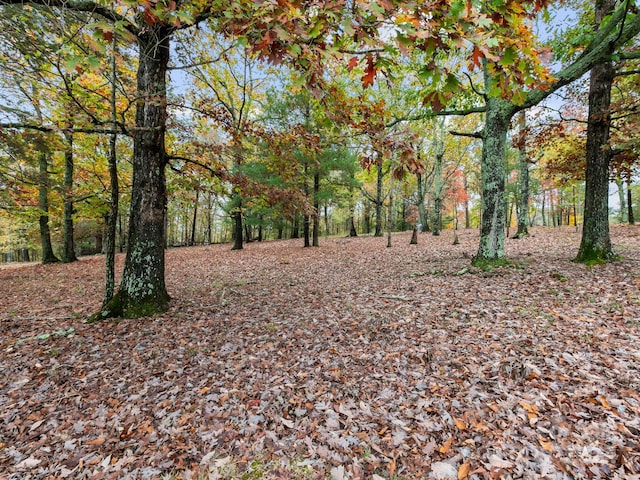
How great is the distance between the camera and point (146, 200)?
202 inches

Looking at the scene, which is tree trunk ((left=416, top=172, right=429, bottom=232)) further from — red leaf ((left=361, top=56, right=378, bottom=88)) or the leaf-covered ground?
red leaf ((left=361, top=56, right=378, bottom=88))

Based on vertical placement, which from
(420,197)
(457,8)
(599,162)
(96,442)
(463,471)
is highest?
(420,197)

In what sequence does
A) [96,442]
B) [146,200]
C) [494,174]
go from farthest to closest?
[494,174]
[146,200]
[96,442]

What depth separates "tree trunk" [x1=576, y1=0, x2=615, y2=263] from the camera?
612 centimetres

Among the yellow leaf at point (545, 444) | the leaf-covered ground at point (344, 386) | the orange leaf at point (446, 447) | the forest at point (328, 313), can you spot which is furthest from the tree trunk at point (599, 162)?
the orange leaf at point (446, 447)

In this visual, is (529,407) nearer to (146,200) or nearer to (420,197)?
(146,200)

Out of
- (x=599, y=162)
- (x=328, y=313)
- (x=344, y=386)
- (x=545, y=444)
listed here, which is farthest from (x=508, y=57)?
(x=599, y=162)

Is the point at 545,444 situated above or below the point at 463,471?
Answer: above

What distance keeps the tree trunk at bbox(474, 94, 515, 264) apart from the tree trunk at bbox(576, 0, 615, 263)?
1717 mm

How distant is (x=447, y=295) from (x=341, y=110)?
4240mm

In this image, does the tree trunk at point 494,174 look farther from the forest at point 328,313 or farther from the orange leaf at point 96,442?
the orange leaf at point 96,442

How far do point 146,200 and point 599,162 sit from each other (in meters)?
9.76

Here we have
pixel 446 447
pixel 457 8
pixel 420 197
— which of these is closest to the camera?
pixel 457 8

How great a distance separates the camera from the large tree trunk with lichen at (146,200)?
16.7 ft
